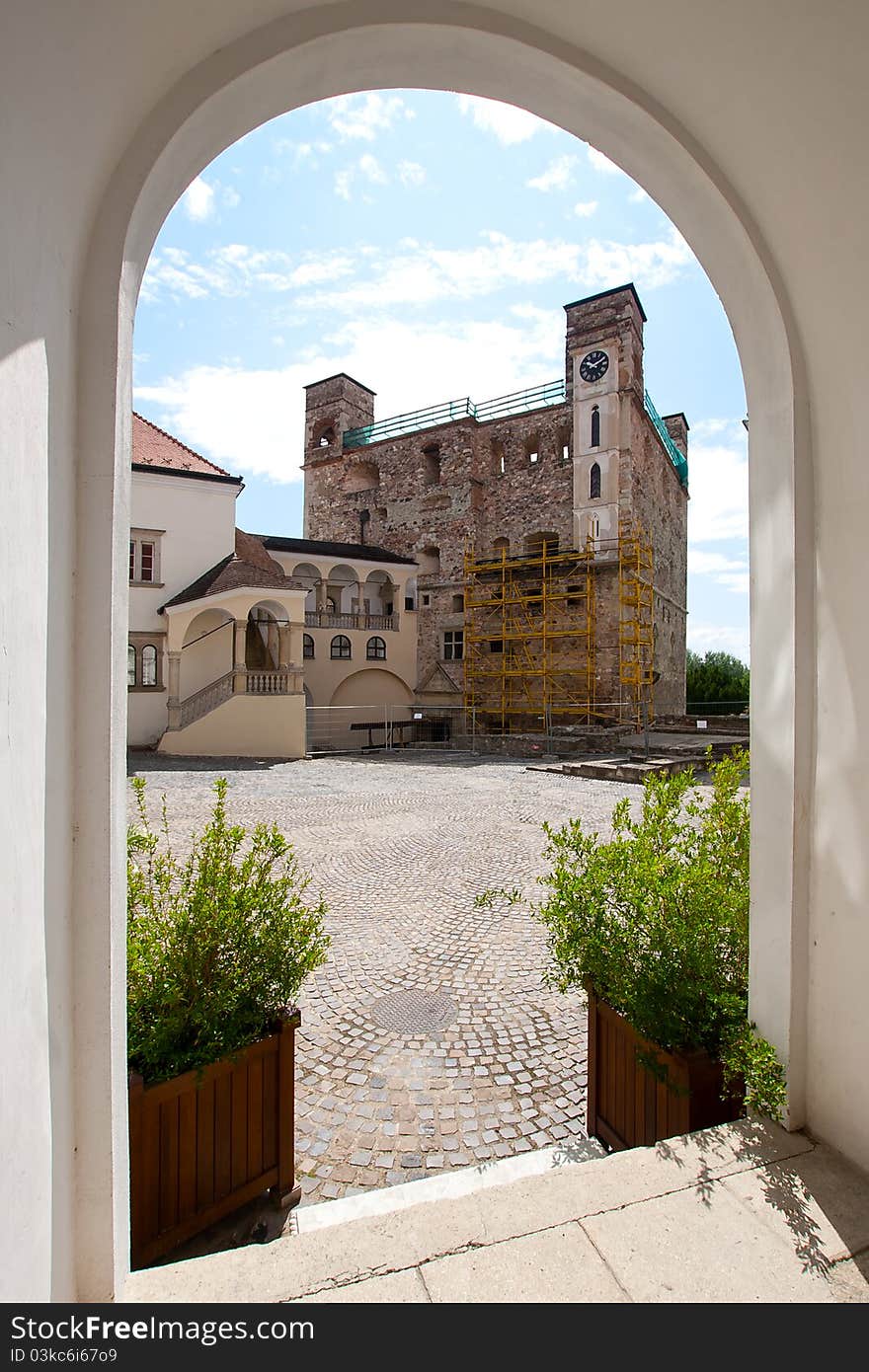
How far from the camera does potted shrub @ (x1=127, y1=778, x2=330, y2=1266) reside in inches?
85.8

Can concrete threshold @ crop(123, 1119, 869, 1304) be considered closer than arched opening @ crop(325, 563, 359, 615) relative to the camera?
Yes

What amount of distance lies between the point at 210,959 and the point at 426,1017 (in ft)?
6.78

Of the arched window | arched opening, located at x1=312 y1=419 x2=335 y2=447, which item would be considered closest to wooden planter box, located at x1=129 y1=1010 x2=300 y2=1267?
the arched window

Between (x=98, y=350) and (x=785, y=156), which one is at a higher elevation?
(x=785, y=156)

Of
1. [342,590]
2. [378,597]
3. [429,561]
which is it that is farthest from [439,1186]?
[429,561]

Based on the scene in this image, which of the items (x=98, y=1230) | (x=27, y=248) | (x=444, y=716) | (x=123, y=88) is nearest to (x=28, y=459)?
(x=27, y=248)

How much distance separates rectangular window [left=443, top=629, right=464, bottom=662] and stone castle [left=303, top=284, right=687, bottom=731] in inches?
3.8

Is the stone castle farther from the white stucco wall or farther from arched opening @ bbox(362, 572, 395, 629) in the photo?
the white stucco wall

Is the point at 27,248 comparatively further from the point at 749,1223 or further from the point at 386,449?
the point at 386,449

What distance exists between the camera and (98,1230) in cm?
151

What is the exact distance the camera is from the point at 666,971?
2.53m

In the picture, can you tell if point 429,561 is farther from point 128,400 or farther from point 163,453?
point 128,400

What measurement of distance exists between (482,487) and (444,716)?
1085 centimetres

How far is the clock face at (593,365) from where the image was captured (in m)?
25.2
